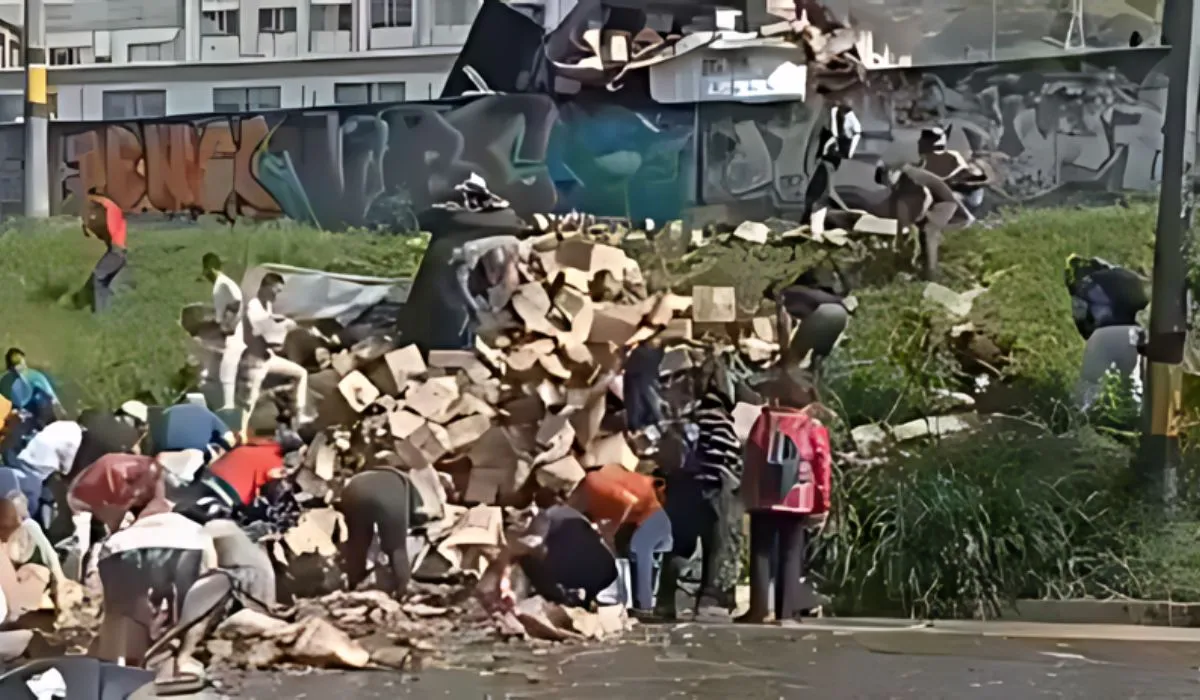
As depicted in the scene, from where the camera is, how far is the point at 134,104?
175 inches

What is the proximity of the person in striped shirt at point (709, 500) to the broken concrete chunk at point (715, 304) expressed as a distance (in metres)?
0.14

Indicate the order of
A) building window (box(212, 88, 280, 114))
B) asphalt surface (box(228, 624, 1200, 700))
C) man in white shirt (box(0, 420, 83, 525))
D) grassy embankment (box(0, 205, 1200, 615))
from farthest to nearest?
man in white shirt (box(0, 420, 83, 525)) < building window (box(212, 88, 280, 114)) < grassy embankment (box(0, 205, 1200, 615)) < asphalt surface (box(228, 624, 1200, 700))

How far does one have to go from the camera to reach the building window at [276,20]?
437cm

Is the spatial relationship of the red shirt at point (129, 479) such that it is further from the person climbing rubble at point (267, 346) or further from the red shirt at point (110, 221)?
the red shirt at point (110, 221)

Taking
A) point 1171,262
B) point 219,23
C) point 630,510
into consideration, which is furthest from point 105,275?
point 1171,262

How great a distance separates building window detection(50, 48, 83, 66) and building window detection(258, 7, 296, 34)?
67 centimetres

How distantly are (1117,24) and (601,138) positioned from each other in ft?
5.82

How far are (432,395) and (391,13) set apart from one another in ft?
4.30

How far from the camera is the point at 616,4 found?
4.25 metres

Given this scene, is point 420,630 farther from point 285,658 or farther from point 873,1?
point 873,1

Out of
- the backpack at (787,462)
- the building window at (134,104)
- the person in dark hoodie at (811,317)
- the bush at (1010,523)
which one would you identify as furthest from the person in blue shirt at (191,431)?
the bush at (1010,523)

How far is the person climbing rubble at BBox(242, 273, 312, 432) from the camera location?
14.3 ft

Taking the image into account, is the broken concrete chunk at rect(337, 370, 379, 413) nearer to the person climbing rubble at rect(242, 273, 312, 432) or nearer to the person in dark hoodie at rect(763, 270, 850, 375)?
the person climbing rubble at rect(242, 273, 312, 432)

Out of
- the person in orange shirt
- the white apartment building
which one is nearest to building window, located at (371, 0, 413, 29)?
the white apartment building
